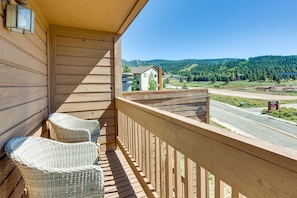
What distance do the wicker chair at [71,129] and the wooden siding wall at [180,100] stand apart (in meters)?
1.28

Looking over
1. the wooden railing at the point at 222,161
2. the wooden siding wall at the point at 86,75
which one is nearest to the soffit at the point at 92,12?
the wooden siding wall at the point at 86,75

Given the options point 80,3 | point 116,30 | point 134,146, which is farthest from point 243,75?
point 80,3

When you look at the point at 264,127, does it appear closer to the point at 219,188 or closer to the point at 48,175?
the point at 219,188

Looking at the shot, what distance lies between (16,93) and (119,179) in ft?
4.93

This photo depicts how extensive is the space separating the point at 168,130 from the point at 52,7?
2.14 metres

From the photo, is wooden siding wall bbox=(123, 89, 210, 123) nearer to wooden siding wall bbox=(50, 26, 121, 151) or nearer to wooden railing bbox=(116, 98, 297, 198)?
wooden siding wall bbox=(50, 26, 121, 151)

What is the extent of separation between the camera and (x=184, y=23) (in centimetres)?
2438

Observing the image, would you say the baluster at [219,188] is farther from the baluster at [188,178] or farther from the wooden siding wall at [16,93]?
the wooden siding wall at [16,93]

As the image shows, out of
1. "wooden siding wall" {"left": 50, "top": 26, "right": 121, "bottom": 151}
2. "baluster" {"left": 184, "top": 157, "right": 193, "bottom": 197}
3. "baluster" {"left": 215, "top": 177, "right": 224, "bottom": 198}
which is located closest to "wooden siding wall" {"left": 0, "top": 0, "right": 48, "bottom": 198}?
"wooden siding wall" {"left": 50, "top": 26, "right": 121, "bottom": 151}

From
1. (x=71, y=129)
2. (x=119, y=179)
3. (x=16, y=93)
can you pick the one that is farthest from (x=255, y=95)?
(x=16, y=93)

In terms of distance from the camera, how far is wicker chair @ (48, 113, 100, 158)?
7.55 feet

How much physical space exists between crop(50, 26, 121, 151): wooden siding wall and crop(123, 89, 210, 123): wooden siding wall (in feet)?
2.33

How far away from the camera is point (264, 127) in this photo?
153 centimetres

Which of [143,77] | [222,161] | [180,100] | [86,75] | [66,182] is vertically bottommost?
[66,182]
